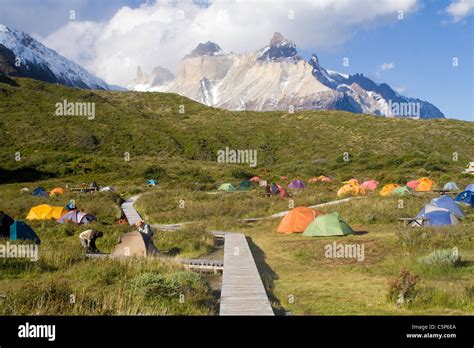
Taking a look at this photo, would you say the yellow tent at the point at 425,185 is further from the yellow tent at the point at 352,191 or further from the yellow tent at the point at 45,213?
the yellow tent at the point at 45,213

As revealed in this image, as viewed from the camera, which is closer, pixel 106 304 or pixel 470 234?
pixel 106 304

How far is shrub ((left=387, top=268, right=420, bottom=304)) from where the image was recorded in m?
10.2

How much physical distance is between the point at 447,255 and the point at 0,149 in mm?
63980

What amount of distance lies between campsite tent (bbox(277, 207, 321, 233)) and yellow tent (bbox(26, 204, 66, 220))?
1297 cm

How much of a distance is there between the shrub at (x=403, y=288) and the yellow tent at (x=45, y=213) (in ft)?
69.5

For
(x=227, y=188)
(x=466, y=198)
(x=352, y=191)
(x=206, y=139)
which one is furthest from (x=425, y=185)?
(x=206, y=139)

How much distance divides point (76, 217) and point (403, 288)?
18.8 meters

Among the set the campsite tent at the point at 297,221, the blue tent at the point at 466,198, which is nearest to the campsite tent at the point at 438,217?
the campsite tent at the point at 297,221

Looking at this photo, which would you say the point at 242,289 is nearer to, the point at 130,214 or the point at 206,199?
the point at 130,214

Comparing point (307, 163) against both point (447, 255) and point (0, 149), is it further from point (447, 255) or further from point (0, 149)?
point (447, 255)

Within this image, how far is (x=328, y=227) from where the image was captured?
20516mm

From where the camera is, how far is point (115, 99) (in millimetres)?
103188

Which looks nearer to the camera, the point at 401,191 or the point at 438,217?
the point at 438,217

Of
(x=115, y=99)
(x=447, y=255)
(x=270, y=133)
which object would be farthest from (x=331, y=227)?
(x=115, y=99)
